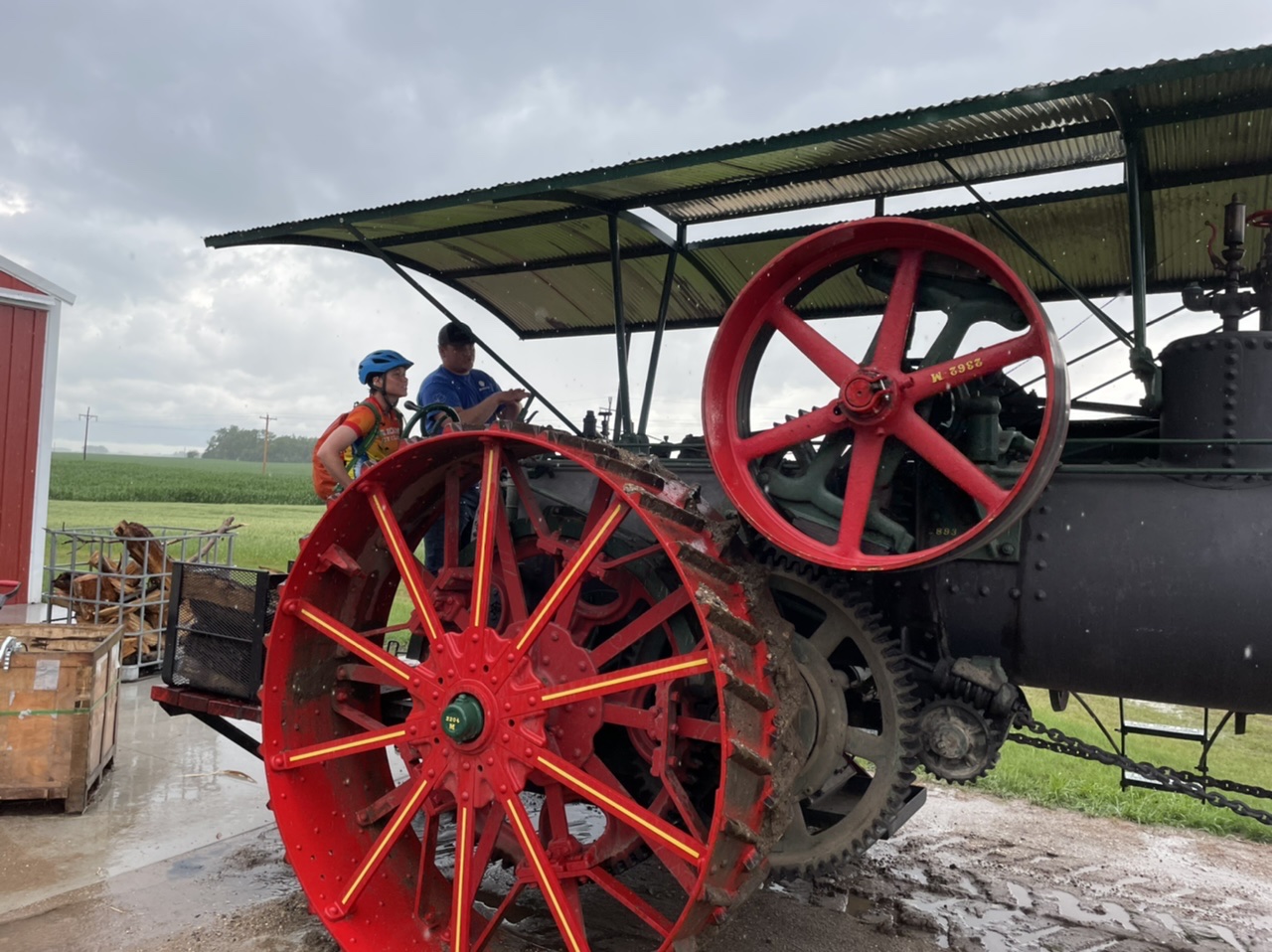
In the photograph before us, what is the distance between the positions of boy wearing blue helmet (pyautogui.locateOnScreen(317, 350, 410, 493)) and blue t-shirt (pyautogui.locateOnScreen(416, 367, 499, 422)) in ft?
1.96

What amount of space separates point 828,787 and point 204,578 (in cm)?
293

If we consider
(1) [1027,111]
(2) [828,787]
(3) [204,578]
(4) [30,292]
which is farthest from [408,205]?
(4) [30,292]

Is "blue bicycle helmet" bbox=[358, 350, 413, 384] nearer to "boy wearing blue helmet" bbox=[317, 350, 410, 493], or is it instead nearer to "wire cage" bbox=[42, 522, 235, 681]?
"boy wearing blue helmet" bbox=[317, 350, 410, 493]

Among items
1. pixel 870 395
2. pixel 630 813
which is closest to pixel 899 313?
pixel 870 395

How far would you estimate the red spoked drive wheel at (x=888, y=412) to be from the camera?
2.84 metres

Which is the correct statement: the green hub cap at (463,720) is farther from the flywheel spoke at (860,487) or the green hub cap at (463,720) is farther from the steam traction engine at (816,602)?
the flywheel spoke at (860,487)

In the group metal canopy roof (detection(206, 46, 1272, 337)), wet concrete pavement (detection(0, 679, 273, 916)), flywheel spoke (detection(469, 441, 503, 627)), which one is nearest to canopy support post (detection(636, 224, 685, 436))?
metal canopy roof (detection(206, 46, 1272, 337))

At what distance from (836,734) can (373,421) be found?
2398 millimetres

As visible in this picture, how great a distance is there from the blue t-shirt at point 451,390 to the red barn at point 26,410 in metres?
6.47

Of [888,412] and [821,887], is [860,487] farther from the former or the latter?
[821,887]

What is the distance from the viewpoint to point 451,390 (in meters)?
5.21

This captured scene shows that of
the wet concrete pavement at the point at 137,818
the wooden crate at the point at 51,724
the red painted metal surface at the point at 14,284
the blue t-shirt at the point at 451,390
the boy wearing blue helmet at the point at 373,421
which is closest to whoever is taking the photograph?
the boy wearing blue helmet at the point at 373,421

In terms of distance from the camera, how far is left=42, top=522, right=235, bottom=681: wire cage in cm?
796

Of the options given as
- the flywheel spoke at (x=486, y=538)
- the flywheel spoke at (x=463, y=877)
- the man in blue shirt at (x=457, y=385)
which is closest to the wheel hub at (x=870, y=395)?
the flywheel spoke at (x=486, y=538)
